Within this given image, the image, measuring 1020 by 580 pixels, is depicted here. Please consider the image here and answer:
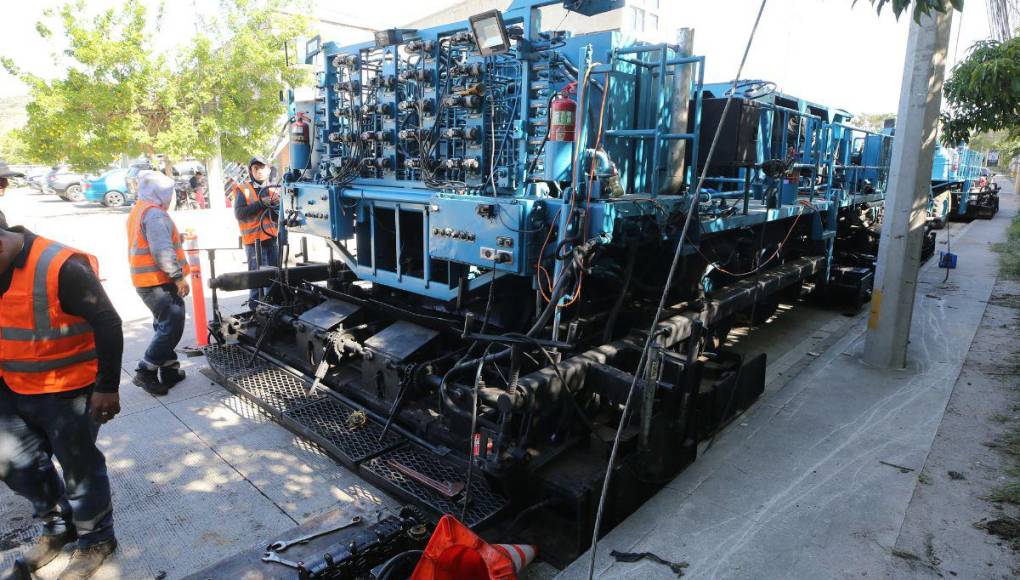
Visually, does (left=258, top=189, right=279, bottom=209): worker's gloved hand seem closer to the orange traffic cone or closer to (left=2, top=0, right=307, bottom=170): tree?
the orange traffic cone

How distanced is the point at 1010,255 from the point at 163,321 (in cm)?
1530

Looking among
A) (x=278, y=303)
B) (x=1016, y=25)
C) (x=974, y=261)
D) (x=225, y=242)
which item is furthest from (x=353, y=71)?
(x=974, y=261)

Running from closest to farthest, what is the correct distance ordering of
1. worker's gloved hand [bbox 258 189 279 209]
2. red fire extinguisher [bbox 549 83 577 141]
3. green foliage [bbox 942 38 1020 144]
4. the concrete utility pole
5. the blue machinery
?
the blue machinery, red fire extinguisher [bbox 549 83 577 141], the concrete utility pole, green foliage [bbox 942 38 1020 144], worker's gloved hand [bbox 258 189 279 209]

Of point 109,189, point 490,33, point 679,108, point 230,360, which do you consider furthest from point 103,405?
point 109,189

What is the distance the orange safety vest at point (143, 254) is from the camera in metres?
5.13

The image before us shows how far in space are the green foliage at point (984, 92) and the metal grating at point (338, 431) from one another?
6.33m

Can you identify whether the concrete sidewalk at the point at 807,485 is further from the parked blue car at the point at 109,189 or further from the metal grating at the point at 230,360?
the parked blue car at the point at 109,189

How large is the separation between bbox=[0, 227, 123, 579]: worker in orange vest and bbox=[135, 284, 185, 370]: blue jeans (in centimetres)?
231

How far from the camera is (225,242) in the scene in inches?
551

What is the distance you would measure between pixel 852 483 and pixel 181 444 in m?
4.45

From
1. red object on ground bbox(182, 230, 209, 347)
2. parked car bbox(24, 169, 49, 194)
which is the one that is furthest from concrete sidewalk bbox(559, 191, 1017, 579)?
parked car bbox(24, 169, 49, 194)

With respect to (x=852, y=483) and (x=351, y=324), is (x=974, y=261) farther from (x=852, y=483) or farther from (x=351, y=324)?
(x=351, y=324)

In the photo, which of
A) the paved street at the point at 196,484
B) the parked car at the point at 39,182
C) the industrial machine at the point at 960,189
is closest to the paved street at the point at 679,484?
the paved street at the point at 196,484

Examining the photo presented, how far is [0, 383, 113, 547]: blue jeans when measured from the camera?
296cm
